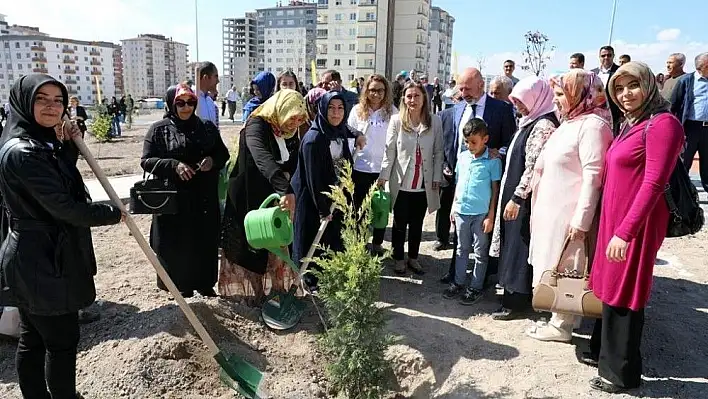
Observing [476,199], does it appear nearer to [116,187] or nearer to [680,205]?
A: [680,205]

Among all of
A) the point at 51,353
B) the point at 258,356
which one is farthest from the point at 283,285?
the point at 51,353

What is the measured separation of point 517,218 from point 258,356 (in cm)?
209

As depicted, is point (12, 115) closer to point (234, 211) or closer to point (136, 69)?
point (234, 211)

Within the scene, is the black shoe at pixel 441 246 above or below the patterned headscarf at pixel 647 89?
below

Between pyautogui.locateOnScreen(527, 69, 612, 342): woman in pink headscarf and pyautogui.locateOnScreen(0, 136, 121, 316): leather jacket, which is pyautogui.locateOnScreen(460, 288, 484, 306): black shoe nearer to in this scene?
pyautogui.locateOnScreen(527, 69, 612, 342): woman in pink headscarf

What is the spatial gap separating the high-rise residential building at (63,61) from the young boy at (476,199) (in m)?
98.6

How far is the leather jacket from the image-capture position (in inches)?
85.0

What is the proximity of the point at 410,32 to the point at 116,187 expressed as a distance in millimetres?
54331

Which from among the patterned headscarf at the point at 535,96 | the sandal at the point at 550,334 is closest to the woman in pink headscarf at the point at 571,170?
the patterned headscarf at the point at 535,96

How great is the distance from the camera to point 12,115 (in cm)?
228

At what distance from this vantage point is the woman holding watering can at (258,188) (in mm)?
3299

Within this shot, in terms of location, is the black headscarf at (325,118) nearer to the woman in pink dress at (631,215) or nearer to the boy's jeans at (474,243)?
the boy's jeans at (474,243)

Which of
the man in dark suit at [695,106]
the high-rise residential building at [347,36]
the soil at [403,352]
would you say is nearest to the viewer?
the soil at [403,352]

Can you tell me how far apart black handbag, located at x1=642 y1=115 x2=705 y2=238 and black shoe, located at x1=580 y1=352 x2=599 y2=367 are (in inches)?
38.1
